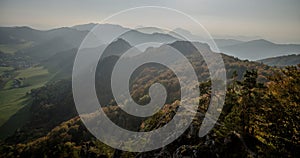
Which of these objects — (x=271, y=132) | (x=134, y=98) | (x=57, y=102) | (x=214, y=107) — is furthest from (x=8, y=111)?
(x=271, y=132)

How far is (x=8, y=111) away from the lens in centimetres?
18662

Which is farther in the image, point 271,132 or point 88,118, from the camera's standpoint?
point 88,118

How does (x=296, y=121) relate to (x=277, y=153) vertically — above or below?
above

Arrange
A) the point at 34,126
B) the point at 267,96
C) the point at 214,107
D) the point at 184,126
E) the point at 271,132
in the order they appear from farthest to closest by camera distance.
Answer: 1. the point at 34,126
2. the point at 214,107
3. the point at 184,126
4. the point at 267,96
5. the point at 271,132

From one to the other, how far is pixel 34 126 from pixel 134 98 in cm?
7315

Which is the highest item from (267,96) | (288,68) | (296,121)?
(288,68)

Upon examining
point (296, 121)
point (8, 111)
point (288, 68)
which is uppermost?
point (288, 68)

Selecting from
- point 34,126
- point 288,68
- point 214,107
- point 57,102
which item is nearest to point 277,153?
point 288,68

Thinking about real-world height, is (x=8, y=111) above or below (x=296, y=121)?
below

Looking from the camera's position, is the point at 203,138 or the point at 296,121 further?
the point at 203,138

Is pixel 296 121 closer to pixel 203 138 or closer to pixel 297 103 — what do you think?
pixel 297 103

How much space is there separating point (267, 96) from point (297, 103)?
10.3 ft

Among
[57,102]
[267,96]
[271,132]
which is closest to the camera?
[271,132]

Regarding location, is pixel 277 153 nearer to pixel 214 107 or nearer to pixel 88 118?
pixel 214 107
